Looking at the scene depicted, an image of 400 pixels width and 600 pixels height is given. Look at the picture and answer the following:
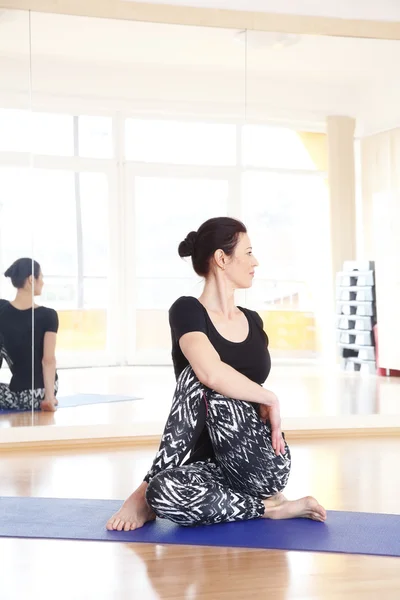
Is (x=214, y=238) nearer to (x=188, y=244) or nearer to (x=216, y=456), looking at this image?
→ (x=188, y=244)

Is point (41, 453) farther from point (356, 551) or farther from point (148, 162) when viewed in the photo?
point (356, 551)

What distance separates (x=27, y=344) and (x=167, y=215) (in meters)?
0.96

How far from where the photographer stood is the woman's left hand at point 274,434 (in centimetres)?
275

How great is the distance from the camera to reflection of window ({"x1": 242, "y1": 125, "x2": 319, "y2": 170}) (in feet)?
15.3

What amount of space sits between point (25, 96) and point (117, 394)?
156cm

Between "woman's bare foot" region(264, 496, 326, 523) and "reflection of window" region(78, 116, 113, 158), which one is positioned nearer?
"woman's bare foot" region(264, 496, 326, 523)

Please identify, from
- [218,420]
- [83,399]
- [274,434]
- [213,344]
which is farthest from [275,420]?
[83,399]

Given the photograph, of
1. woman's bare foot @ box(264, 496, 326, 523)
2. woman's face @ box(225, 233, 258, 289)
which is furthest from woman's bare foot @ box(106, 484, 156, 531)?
woman's face @ box(225, 233, 258, 289)

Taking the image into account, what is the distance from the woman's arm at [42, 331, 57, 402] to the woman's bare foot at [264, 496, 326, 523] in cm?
188

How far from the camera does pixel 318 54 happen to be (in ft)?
15.8

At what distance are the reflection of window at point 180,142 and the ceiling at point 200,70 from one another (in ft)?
0.25

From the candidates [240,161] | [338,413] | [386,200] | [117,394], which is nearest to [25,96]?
[240,161]

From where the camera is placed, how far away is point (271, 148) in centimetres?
468

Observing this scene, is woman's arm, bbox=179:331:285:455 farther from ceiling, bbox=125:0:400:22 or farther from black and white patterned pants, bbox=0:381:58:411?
ceiling, bbox=125:0:400:22
